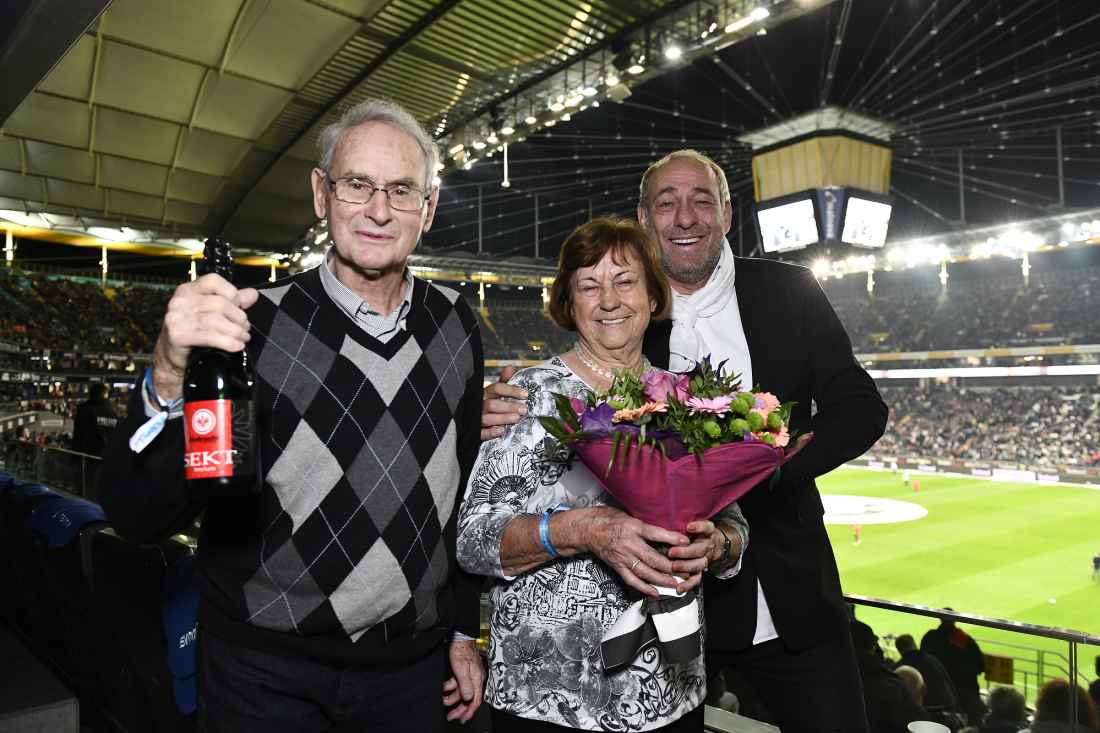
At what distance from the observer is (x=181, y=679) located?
2.18 meters

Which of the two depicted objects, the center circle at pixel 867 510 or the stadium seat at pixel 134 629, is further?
the center circle at pixel 867 510

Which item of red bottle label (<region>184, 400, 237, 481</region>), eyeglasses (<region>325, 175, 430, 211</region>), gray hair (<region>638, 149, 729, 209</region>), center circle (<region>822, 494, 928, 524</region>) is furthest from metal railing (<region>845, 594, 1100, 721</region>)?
center circle (<region>822, 494, 928, 524</region>)

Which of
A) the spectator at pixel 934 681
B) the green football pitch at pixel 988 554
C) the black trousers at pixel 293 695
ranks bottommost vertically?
the green football pitch at pixel 988 554

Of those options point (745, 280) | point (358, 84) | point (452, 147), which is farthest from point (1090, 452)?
point (745, 280)

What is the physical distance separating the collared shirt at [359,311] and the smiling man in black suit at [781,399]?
31cm

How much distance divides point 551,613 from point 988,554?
716 inches

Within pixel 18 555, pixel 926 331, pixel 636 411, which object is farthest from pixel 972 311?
pixel 636 411

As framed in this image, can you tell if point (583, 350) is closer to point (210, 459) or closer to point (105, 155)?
point (210, 459)

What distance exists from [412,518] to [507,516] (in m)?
0.22

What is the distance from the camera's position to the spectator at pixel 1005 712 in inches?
116

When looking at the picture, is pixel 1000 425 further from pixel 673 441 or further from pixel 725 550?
pixel 673 441

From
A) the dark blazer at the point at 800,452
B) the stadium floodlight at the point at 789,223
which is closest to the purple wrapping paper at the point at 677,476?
the dark blazer at the point at 800,452

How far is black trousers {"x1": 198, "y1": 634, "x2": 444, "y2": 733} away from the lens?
1.58 m

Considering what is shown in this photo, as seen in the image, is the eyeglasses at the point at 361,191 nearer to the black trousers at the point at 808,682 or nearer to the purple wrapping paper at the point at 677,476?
the purple wrapping paper at the point at 677,476
